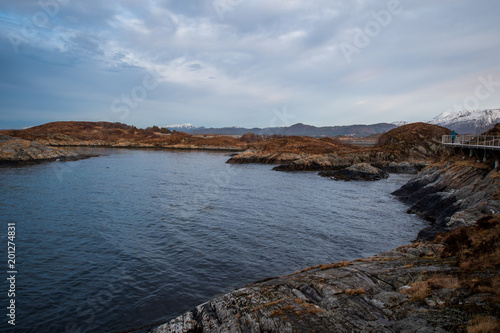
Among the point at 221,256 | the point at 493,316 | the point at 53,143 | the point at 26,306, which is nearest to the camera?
the point at 493,316

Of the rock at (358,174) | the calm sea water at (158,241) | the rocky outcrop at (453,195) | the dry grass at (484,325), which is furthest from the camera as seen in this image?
the rock at (358,174)

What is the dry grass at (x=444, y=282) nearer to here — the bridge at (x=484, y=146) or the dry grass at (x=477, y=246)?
the dry grass at (x=477, y=246)

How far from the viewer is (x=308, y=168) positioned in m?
59.9

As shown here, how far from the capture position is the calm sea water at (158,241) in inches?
439

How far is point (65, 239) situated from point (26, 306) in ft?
23.7

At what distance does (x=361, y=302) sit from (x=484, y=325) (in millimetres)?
3169

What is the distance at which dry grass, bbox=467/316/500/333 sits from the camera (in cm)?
602

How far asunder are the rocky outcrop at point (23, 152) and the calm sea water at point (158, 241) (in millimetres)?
30009

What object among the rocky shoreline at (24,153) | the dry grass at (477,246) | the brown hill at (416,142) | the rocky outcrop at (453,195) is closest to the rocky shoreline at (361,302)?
the dry grass at (477,246)

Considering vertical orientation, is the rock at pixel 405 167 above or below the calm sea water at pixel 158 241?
above

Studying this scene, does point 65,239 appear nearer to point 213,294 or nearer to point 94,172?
point 213,294

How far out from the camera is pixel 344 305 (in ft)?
28.1

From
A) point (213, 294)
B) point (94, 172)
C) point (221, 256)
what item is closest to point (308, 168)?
point (94, 172)

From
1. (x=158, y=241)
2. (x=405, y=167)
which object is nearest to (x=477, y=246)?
(x=158, y=241)
